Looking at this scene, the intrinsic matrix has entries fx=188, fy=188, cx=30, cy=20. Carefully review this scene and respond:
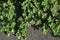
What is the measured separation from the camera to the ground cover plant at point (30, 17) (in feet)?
9.87

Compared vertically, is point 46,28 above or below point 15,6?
below

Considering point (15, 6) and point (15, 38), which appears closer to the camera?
point (15, 38)

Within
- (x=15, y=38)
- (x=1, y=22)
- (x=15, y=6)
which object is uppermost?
(x=15, y=6)

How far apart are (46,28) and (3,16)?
0.72 metres

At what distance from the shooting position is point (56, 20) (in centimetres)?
307

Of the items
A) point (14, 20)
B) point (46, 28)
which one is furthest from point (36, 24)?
point (14, 20)

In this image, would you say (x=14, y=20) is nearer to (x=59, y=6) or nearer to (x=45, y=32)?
(x=45, y=32)

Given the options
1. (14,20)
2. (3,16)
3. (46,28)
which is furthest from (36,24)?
(3,16)

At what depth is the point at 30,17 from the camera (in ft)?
9.99

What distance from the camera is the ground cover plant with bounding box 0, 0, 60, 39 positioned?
3.01 m

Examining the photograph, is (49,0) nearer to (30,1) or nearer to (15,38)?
(30,1)

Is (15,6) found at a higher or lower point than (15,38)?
higher

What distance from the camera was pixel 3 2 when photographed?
3156mm

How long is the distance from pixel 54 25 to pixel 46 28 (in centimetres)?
14
